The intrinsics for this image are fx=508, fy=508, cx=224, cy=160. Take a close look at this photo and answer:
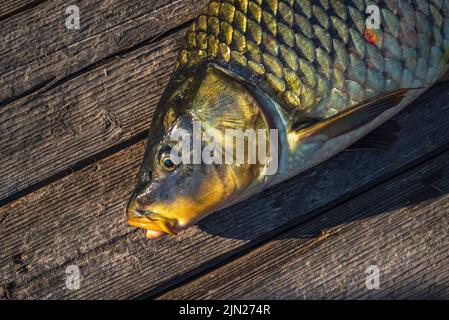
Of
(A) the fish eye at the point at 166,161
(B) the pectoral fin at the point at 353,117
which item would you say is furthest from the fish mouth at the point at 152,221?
(B) the pectoral fin at the point at 353,117

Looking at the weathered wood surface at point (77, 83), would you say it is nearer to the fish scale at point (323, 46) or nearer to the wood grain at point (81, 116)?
the wood grain at point (81, 116)

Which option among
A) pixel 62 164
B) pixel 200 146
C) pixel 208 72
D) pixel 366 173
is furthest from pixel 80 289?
pixel 366 173

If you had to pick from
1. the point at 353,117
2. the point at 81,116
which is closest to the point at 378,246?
the point at 353,117

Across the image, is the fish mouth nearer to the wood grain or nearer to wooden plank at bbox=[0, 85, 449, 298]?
wooden plank at bbox=[0, 85, 449, 298]

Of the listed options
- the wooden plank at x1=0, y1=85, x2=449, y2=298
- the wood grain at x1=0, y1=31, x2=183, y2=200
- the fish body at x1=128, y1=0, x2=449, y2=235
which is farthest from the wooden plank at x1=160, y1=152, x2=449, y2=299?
the wood grain at x1=0, y1=31, x2=183, y2=200

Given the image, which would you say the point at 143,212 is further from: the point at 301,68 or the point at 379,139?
the point at 379,139

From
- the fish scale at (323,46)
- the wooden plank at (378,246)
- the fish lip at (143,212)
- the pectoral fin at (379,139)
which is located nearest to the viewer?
the fish scale at (323,46)

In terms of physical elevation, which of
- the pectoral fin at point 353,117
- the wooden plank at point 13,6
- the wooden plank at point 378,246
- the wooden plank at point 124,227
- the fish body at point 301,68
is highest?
the wooden plank at point 13,6

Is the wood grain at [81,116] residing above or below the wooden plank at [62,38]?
below
